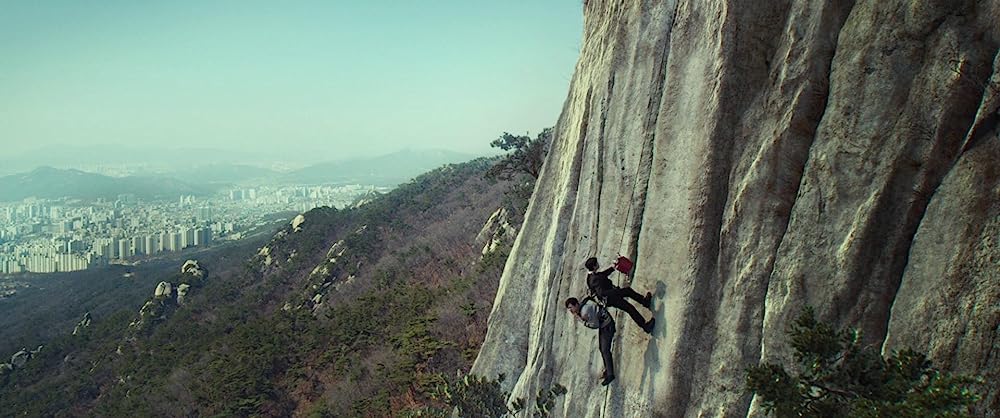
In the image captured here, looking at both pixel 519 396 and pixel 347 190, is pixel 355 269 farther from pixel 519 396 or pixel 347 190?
pixel 347 190

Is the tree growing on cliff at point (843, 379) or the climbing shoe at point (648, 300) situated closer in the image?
the tree growing on cliff at point (843, 379)

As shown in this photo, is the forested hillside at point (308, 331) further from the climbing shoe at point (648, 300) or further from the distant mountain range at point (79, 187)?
the distant mountain range at point (79, 187)

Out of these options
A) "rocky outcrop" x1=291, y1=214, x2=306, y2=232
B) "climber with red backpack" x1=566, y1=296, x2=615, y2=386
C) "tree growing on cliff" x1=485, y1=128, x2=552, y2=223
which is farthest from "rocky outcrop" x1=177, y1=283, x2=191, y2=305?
"climber with red backpack" x1=566, y1=296, x2=615, y2=386

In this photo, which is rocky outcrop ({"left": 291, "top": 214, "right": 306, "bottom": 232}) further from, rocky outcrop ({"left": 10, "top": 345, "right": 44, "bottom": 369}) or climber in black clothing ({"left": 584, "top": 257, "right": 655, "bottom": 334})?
climber in black clothing ({"left": 584, "top": 257, "right": 655, "bottom": 334})

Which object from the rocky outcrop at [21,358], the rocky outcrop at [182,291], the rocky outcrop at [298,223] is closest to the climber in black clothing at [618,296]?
the rocky outcrop at [182,291]

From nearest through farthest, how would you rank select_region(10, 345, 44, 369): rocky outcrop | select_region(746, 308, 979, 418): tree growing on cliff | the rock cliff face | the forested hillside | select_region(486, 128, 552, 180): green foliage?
select_region(746, 308, 979, 418): tree growing on cliff → the rock cliff face → the forested hillside → select_region(486, 128, 552, 180): green foliage → select_region(10, 345, 44, 369): rocky outcrop

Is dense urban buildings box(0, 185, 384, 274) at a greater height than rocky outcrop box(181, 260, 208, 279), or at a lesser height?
lesser
